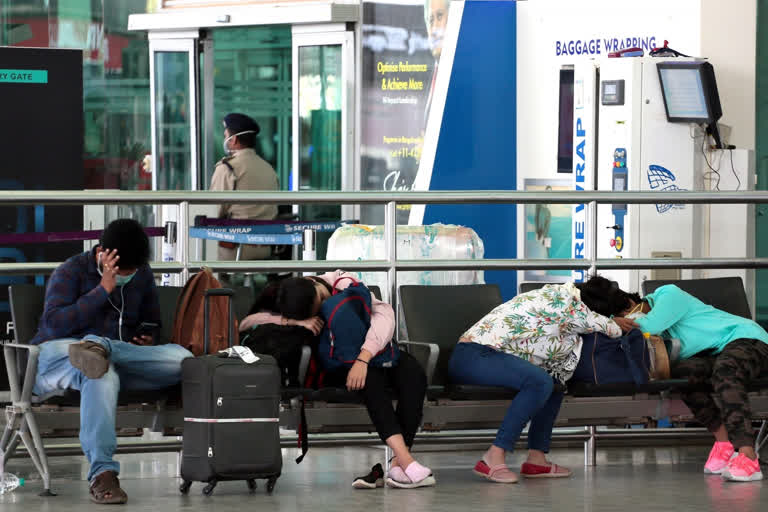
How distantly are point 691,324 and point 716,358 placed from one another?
21 centimetres

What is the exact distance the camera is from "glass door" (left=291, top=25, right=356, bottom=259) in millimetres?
11891

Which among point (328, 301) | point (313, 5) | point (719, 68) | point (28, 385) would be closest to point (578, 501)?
point (328, 301)

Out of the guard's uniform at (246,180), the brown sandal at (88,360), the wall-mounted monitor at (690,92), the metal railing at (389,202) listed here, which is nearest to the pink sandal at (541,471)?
the metal railing at (389,202)

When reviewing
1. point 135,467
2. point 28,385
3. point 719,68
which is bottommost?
point 135,467

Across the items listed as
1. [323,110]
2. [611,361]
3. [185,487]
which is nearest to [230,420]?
[185,487]

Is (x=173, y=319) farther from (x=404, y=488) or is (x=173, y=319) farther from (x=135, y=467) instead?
(x=404, y=488)

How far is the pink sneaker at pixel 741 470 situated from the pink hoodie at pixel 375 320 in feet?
5.02

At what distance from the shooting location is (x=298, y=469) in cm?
638

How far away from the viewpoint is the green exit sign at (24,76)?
777 cm

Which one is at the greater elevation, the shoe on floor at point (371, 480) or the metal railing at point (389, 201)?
the metal railing at point (389, 201)

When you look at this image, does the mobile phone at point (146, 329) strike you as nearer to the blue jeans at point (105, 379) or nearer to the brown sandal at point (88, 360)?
the blue jeans at point (105, 379)

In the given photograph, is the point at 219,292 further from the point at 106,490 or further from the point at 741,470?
the point at 741,470

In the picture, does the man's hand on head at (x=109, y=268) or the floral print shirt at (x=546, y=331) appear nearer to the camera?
the man's hand on head at (x=109, y=268)

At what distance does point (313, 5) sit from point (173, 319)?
6259 millimetres
